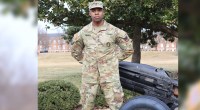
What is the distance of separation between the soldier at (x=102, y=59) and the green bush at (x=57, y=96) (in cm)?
217

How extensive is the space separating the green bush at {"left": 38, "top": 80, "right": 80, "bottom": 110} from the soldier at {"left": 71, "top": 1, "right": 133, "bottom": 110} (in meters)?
2.17

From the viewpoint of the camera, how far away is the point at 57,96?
5137 millimetres

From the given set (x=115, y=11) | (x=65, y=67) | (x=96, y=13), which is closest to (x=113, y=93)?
(x=96, y=13)

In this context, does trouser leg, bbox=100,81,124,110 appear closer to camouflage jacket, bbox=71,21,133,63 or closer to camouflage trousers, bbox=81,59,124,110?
camouflage trousers, bbox=81,59,124,110

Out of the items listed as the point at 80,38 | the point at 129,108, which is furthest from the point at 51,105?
the point at 129,108

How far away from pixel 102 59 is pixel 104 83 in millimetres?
182

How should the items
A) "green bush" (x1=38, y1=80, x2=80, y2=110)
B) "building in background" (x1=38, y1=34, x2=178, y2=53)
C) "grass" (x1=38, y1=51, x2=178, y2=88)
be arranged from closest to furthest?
"building in background" (x1=38, y1=34, x2=178, y2=53), "green bush" (x1=38, y1=80, x2=80, y2=110), "grass" (x1=38, y1=51, x2=178, y2=88)

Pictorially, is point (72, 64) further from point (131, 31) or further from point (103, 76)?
point (103, 76)

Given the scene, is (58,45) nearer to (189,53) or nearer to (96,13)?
(96,13)

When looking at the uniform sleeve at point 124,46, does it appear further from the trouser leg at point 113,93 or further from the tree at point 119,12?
the tree at point 119,12

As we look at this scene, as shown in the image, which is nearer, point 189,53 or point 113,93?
point 189,53

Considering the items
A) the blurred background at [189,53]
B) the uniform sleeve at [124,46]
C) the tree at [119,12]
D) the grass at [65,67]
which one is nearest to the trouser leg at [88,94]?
the uniform sleeve at [124,46]

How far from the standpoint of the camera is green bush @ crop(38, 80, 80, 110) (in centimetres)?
507

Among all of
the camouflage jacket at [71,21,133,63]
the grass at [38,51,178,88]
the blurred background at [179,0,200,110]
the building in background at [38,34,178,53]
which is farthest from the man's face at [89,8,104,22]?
the grass at [38,51,178,88]
